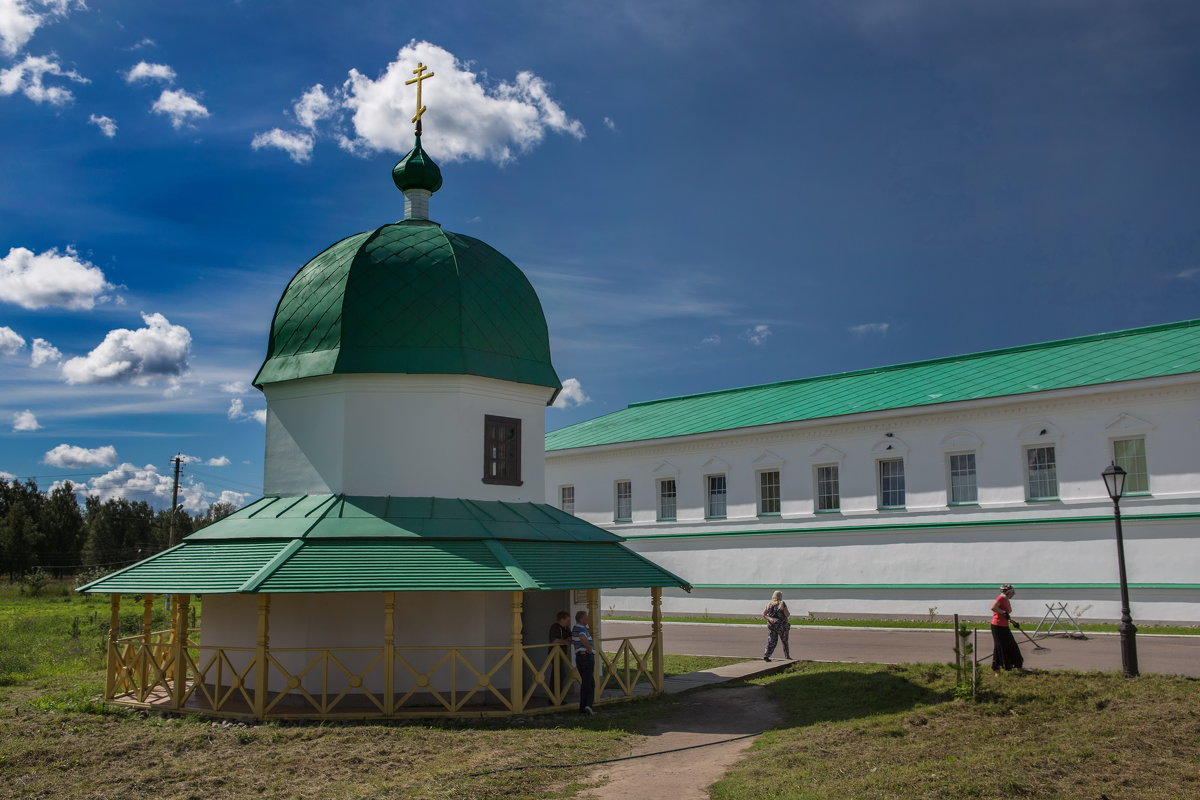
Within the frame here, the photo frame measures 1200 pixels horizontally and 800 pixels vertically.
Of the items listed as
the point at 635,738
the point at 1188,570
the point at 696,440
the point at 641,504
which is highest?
the point at 696,440

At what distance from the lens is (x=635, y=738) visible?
501 inches

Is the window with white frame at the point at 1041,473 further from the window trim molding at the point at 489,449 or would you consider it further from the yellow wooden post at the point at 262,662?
the yellow wooden post at the point at 262,662

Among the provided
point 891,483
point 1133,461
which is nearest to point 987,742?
point 1133,461

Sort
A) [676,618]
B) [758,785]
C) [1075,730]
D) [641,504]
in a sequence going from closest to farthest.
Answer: [758,785] → [1075,730] → [676,618] → [641,504]

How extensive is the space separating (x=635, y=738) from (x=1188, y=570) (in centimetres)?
1803

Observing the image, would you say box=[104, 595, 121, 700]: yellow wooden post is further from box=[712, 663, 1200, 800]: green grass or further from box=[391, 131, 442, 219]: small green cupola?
box=[712, 663, 1200, 800]: green grass

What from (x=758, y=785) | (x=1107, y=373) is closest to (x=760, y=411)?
(x=1107, y=373)

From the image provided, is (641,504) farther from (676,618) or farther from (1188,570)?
(1188,570)

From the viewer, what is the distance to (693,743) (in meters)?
12.5

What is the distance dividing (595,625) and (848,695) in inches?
175

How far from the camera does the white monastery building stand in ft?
81.2

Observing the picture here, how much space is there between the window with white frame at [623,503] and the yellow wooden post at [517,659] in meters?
21.9

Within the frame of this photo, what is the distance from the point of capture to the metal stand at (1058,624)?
74.3 ft

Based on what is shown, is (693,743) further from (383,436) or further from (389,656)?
(383,436)
